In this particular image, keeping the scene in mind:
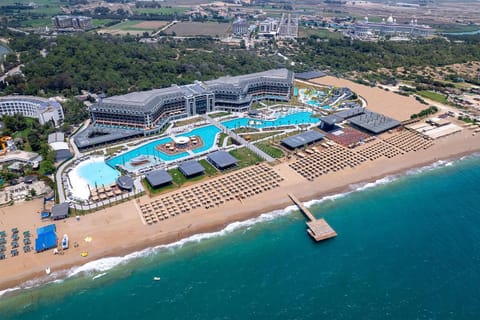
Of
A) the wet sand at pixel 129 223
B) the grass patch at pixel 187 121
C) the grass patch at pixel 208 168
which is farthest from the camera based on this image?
the grass patch at pixel 187 121

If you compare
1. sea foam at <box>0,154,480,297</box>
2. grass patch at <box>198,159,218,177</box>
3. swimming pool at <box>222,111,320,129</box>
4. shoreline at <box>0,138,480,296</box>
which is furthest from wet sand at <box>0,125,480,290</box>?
swimming pool at <box>222,111,320,129</box>

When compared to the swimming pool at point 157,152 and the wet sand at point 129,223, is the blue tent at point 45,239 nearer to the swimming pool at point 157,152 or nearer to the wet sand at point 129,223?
the wet sand at point 129,223

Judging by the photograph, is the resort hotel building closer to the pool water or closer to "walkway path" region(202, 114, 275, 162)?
the pool water

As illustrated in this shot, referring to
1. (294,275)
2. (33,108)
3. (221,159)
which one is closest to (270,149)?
(221,159)

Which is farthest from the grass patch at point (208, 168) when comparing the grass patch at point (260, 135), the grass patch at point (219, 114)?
the grass patch at point (219, 114)

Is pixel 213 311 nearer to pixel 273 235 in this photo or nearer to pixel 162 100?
pixel 273 235

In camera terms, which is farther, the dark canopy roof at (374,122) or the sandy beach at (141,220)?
the dark canopy roof at (374,122)
